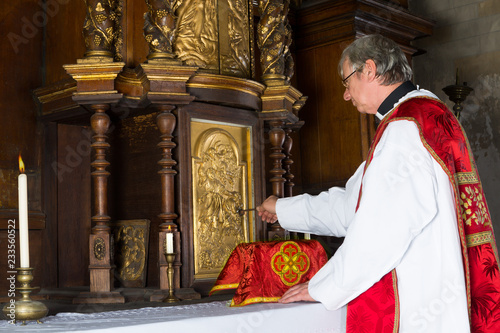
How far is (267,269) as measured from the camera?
2.80 metres

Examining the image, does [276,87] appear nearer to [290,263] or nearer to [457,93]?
[290,263]

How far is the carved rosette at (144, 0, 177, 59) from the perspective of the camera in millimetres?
3600

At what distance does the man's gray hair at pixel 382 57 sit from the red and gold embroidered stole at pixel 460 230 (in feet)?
0.44

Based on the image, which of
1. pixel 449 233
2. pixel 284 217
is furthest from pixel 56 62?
pixel 449 233

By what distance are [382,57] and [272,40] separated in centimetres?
192

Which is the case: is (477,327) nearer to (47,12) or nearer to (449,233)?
(449,233)

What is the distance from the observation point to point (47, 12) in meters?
4.16

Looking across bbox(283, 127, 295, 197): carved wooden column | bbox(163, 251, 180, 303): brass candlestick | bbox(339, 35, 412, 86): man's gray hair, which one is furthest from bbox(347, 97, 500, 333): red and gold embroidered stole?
bbox(283, 127, 295, 197): carved wooden column

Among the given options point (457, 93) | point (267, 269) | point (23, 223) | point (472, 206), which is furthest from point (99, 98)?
point (457, 93)

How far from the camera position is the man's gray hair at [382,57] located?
7.90 ft

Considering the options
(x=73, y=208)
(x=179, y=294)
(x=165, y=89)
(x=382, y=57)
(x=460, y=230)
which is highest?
(x=165, y=89)

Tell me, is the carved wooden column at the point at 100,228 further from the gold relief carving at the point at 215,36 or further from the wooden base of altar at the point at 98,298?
the gold relief carving at the point at 215,36

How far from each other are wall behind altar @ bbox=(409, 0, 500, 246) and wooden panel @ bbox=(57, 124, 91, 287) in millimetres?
4752

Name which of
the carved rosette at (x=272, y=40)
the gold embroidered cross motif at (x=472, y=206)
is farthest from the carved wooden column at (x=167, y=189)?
the gold embroidered cross motif at (x=472, y=206)
